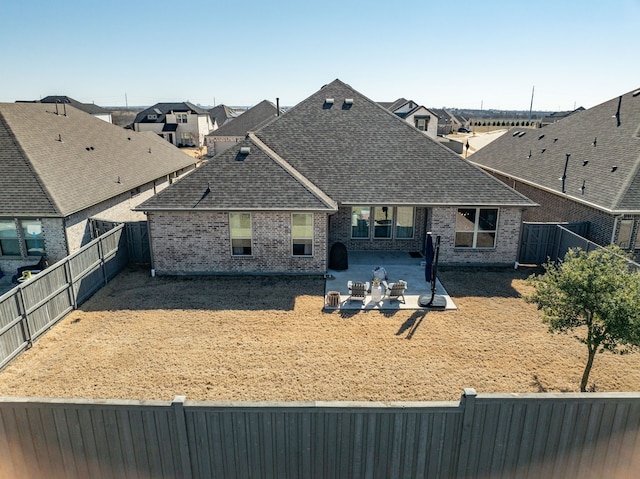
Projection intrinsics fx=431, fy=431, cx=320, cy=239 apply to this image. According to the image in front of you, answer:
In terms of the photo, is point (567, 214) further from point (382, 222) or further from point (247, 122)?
point (247, 122)

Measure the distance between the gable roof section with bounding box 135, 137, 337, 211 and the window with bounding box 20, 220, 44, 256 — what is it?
13.3ft

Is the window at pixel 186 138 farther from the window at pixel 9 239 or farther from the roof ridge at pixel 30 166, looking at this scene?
the window at pixel 9 239

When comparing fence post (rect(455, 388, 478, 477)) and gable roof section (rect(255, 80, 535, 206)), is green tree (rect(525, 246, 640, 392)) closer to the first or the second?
fence post (rect(455, 388, 478, 477))

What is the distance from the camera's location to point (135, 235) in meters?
18.0

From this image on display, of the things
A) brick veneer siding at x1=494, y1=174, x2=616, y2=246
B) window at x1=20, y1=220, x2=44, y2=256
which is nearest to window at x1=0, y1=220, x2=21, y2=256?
window at x1=20, y1=220, x2=44, y2=256

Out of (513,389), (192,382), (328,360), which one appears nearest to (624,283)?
(513,389)

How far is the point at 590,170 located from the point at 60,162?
77.5 feet

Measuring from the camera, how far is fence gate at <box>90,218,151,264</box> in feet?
58.6

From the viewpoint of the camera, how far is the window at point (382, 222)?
64.3 feet

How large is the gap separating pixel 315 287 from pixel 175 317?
5.01 meters

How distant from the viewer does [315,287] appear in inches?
624

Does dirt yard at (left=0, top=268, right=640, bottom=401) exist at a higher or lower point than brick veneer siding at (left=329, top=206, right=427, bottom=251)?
lower

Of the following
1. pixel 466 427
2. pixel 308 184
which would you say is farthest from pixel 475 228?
pixel 466 427

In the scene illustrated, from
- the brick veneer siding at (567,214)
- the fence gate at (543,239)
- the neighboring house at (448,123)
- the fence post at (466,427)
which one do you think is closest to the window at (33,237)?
the fence post at (466,427)
